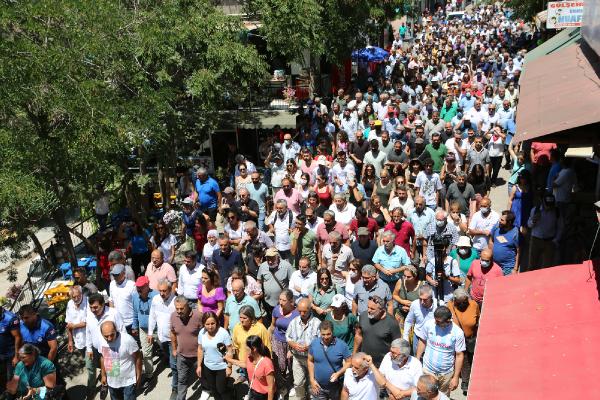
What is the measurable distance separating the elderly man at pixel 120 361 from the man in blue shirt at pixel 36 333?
782 mm

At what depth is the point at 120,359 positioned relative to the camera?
769 cm

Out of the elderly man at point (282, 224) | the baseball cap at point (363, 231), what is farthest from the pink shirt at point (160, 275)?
the baseball cap at point (363, 231)

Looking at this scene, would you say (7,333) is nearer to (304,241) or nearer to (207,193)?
(304,241)

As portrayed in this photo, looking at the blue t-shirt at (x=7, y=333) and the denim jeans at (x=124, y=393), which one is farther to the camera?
the blue t-shirt at (x=7, y=333)

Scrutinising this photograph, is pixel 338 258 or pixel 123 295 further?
pixel 338 258

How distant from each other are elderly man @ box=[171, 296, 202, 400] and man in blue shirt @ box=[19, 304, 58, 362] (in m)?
1.53

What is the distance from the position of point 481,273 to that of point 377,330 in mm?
1705

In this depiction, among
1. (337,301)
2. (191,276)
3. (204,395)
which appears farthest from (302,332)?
(191,276)

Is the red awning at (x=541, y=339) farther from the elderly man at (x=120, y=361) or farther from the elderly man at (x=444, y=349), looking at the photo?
the elderly man at (x=120, y=361)

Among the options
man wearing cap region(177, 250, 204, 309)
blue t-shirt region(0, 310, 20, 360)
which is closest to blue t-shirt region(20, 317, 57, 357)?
blue t-shirt region(0, 310, 20, 360)

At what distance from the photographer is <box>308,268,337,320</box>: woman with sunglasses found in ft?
26.0

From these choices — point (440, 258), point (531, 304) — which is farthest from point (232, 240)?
point (531, 304)

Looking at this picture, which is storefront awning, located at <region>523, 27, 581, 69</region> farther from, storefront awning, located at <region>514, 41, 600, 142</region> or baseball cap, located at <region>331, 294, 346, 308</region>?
baseball cap, located at <region>331, 294, 346, 308</region>

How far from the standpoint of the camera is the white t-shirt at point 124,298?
8758 millimetres
